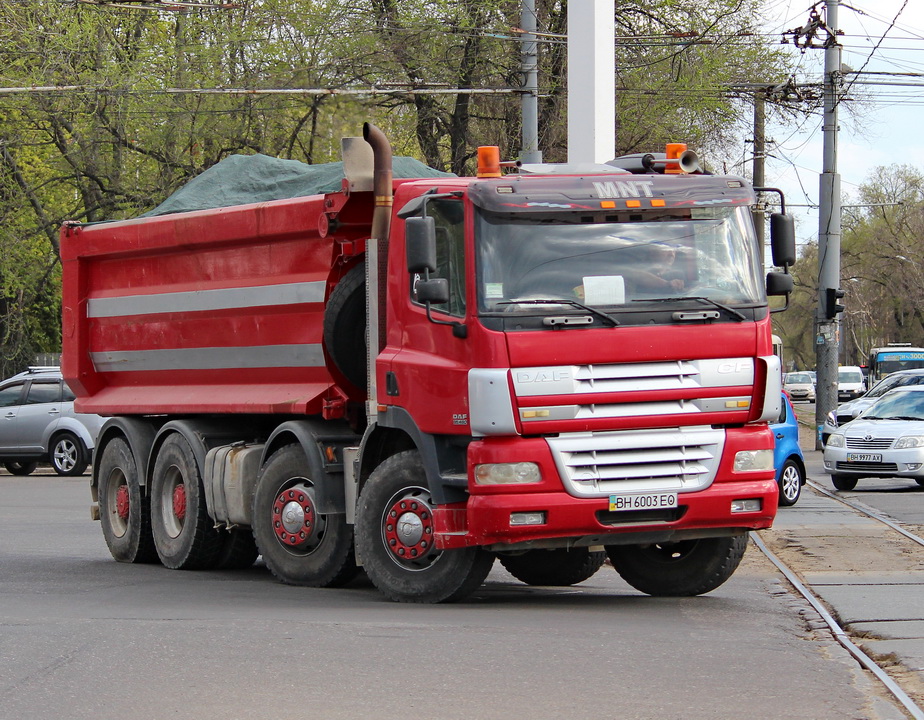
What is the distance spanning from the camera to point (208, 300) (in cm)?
1203

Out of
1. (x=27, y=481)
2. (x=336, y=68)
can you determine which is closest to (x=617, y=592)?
(x=27, y=481)

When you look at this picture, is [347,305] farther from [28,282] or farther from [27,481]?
[28,282]

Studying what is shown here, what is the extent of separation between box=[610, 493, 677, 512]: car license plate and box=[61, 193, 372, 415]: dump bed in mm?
2719

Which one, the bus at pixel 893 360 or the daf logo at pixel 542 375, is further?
the bus at pixel 893 360

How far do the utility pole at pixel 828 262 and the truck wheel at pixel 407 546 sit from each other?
25263 millimetres

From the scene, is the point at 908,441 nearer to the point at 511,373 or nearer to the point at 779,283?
the point at 779,283

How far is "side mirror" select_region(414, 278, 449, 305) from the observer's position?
8.92 meters

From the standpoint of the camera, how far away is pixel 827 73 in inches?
1298

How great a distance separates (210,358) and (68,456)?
15.1 metres

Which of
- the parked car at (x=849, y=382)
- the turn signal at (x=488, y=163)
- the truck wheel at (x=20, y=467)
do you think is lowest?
the parked car at (x=849, y=382)

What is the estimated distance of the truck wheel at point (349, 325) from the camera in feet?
34.1

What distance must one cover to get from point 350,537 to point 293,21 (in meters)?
20.4

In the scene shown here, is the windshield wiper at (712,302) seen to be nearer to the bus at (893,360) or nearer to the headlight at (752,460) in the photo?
the headlight at (752,460)

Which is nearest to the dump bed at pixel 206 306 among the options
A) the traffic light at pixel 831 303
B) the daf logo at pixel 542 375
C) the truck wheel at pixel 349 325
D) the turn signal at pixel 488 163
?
the truck wheel at pixel 349 325
